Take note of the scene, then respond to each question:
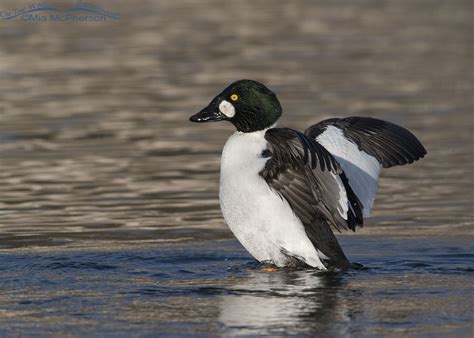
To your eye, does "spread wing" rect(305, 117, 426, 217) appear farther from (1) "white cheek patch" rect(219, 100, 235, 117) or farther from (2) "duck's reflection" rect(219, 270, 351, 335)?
(2) "duck's reflection" rect(219, 270, 351, 335)

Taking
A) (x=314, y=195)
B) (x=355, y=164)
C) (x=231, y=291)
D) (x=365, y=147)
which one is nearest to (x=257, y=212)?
(x=314, y=195)

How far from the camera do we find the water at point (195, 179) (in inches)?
316

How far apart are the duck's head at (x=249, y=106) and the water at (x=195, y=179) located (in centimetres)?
111

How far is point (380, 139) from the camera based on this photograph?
33.1 ft

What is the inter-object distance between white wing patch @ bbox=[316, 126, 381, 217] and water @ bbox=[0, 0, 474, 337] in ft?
1.78

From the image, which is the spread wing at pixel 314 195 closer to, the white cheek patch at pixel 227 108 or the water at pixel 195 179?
the water at pixel 195 179

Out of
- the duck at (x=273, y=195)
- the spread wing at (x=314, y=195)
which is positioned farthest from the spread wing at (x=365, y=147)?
the spread wing at (x=314, y=195)

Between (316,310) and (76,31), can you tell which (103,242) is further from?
(76,31)

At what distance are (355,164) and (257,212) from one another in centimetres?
106

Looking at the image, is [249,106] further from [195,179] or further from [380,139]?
[195,179]

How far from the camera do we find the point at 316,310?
799cm

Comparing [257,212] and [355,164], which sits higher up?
[355,164]

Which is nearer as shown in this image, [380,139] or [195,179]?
[380,139]

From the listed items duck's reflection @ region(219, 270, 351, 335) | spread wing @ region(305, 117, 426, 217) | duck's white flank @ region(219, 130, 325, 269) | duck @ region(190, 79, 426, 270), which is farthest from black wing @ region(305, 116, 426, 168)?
duck's reflection @ region(219, 270, 351, 335)
